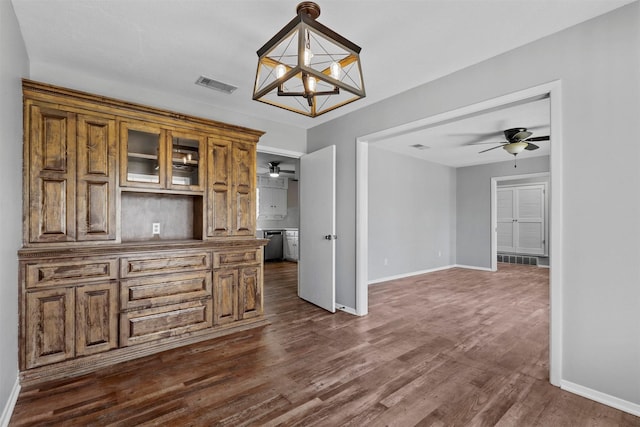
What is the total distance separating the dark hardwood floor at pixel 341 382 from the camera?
1.87 meters

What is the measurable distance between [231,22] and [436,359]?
3.22 m

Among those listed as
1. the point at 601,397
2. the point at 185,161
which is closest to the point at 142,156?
the point at 185,161

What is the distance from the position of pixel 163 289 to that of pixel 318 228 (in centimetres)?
210

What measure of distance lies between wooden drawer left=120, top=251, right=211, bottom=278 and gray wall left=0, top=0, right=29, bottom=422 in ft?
2.34

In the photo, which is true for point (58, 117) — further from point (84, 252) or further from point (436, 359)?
point (436, 359)

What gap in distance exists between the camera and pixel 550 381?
227cm

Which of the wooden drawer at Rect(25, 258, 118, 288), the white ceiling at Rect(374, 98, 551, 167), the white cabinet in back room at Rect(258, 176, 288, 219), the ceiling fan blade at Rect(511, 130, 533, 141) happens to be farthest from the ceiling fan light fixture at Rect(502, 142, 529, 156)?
the white cabinet in back room at Rect(258, 176, 288, 219)

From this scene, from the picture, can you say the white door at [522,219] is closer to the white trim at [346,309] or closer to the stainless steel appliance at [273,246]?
the stainless steel appliance at [273,246]

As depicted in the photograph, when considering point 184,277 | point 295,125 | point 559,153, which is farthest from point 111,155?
point 559,153

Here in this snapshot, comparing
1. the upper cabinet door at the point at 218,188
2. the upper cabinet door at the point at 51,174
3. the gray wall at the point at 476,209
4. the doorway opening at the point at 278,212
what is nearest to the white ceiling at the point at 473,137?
the gray wall at the point at 476,209

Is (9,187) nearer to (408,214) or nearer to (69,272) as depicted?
(69,272)

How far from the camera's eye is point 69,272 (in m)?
2.41

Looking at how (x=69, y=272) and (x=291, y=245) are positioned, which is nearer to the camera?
(x=69, y=272)

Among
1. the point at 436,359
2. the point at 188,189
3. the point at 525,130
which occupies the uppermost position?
the point at 525,130
